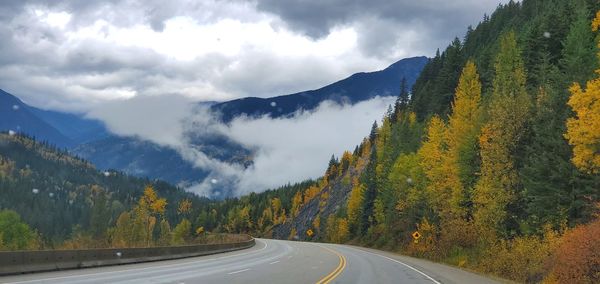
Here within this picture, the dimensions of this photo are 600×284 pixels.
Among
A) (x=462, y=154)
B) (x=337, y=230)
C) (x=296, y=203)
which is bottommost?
(x=337, y=230)

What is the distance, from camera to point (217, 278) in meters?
18.2

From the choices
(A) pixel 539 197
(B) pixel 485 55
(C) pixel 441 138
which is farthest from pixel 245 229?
(A) pixel 539 197

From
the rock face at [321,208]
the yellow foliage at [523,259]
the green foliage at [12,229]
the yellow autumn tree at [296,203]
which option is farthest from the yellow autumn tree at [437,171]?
the yellow autumn tree at [296,203]

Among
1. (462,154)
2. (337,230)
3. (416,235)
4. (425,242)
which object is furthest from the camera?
(337,230)

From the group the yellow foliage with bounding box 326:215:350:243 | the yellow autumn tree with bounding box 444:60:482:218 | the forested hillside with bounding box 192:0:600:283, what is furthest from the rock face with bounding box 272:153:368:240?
the yellow autumn tree with bounding box 444:60:482:218

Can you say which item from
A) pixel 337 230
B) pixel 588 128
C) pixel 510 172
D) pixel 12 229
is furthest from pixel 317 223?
pixel 588 128

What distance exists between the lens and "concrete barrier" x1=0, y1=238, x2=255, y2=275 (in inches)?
693

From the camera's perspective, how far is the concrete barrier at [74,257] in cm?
1759

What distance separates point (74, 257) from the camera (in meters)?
21.2

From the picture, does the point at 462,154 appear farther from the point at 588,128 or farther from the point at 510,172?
the point at 588,128

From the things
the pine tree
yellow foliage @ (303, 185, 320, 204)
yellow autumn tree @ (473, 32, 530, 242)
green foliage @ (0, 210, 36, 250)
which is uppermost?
the pine tree

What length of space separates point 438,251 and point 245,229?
485 feet

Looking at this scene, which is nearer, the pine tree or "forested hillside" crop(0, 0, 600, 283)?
"forested hillside" crop(0, 0, 600, 283)

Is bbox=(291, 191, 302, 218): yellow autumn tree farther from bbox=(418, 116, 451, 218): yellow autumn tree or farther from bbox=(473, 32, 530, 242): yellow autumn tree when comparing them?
bbox=(473, 32, 530, 242): yellow autumn tree
